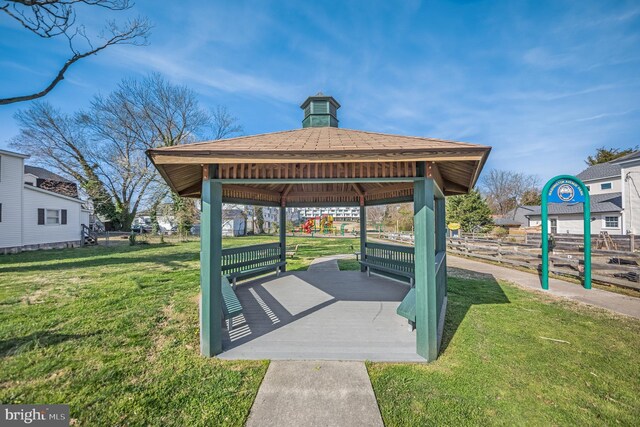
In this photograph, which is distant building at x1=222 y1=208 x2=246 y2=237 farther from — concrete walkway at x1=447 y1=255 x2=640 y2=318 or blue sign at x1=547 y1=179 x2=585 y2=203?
blue sign at x1=547 y1=179 x2=585 y2=203

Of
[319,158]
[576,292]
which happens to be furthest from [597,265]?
[319,158]

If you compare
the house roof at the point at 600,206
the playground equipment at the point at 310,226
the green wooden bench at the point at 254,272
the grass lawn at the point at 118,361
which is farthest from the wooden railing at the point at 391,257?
the playground equipment at the point at 310,226

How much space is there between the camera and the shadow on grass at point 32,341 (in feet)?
12.5

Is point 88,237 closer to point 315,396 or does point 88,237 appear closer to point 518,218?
point 315,396

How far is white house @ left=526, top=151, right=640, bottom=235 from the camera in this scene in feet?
65.9

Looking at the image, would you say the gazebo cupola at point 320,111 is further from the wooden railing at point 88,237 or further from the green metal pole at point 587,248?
the wooden railing at point 88,237

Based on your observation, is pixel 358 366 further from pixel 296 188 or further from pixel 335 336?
pixel 296 188

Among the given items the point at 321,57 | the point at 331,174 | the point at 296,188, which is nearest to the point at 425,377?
the point at 331,174

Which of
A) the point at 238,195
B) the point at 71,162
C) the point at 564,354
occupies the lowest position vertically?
the point at 564,354

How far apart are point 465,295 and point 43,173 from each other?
37916 mm

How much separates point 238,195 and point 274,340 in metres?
3.97

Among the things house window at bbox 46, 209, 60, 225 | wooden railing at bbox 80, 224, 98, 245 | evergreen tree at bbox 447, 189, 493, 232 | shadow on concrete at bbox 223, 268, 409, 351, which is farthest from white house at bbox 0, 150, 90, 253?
evergreen tree at bbox 447, 189, 493, 232

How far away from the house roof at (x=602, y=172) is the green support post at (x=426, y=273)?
3294 cm

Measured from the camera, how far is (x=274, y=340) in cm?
419
